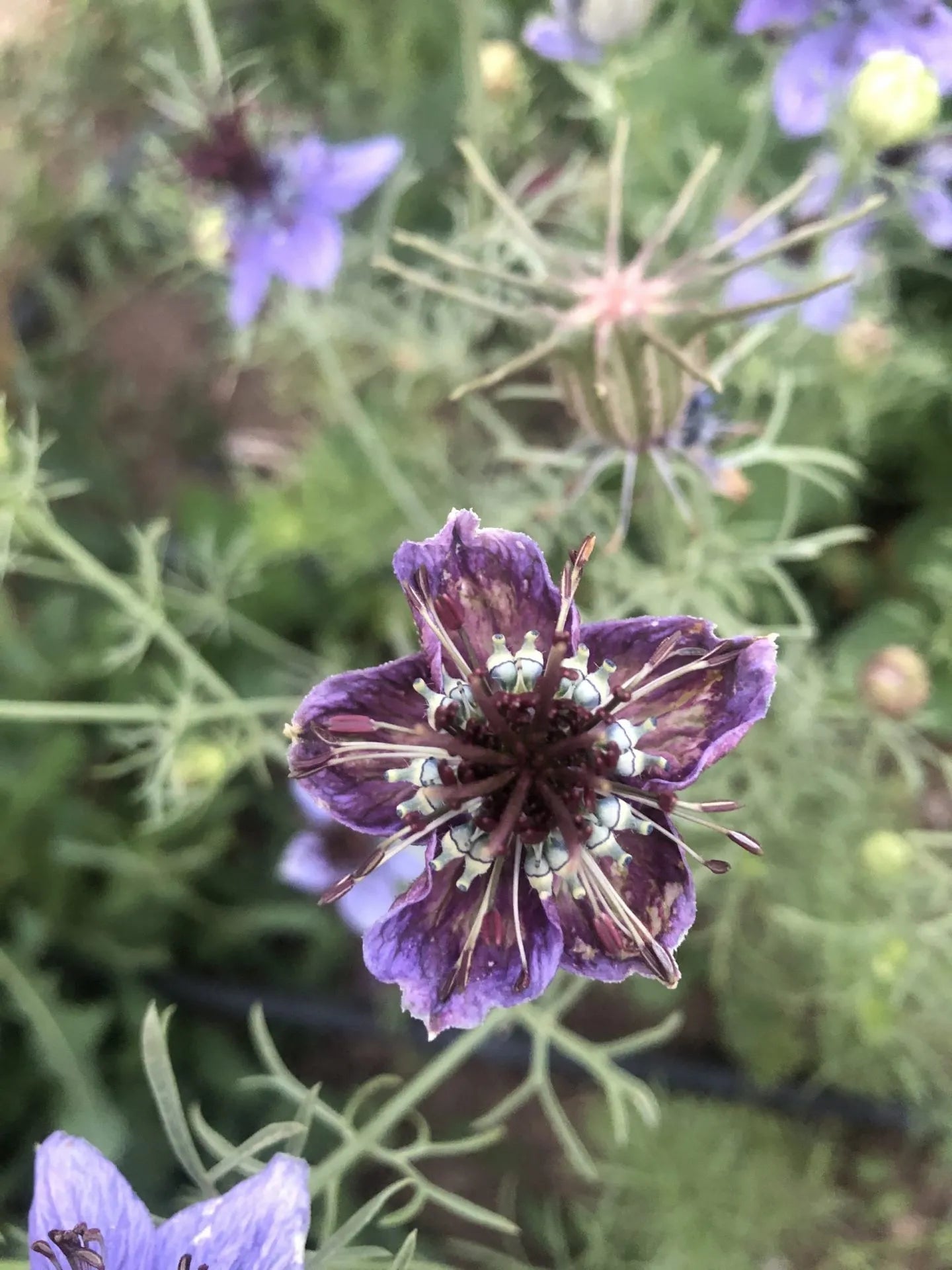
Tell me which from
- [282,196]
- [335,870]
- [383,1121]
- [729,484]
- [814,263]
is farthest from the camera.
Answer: [335,870]

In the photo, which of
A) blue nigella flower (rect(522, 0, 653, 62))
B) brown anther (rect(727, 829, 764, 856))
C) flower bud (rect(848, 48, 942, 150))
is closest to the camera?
brown anther (rect(727, 829, 764, 856))

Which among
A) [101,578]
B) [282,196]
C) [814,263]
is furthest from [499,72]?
[101,578]

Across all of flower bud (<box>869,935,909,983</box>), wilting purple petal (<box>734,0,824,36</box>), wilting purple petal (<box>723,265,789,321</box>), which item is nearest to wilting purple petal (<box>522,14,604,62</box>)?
wilting purple petal (<box>734,0,824,36</box>)

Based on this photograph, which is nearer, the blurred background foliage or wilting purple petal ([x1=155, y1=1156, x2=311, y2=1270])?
wilting purple petal ([x1=155, y1=1156, x2=311, y2=1270])

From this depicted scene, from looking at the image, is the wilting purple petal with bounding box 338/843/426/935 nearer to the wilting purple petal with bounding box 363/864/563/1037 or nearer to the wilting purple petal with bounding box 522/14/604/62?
the wilting purple petal with bounding box 363/864/563/1037

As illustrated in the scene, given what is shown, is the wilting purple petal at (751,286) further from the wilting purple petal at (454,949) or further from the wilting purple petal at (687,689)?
the wilting purple petal at (454,949)

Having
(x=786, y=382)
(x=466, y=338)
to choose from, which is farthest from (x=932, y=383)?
(x=466, y=338)

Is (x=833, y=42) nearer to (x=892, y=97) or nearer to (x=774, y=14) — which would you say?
(x=774, y=14)
